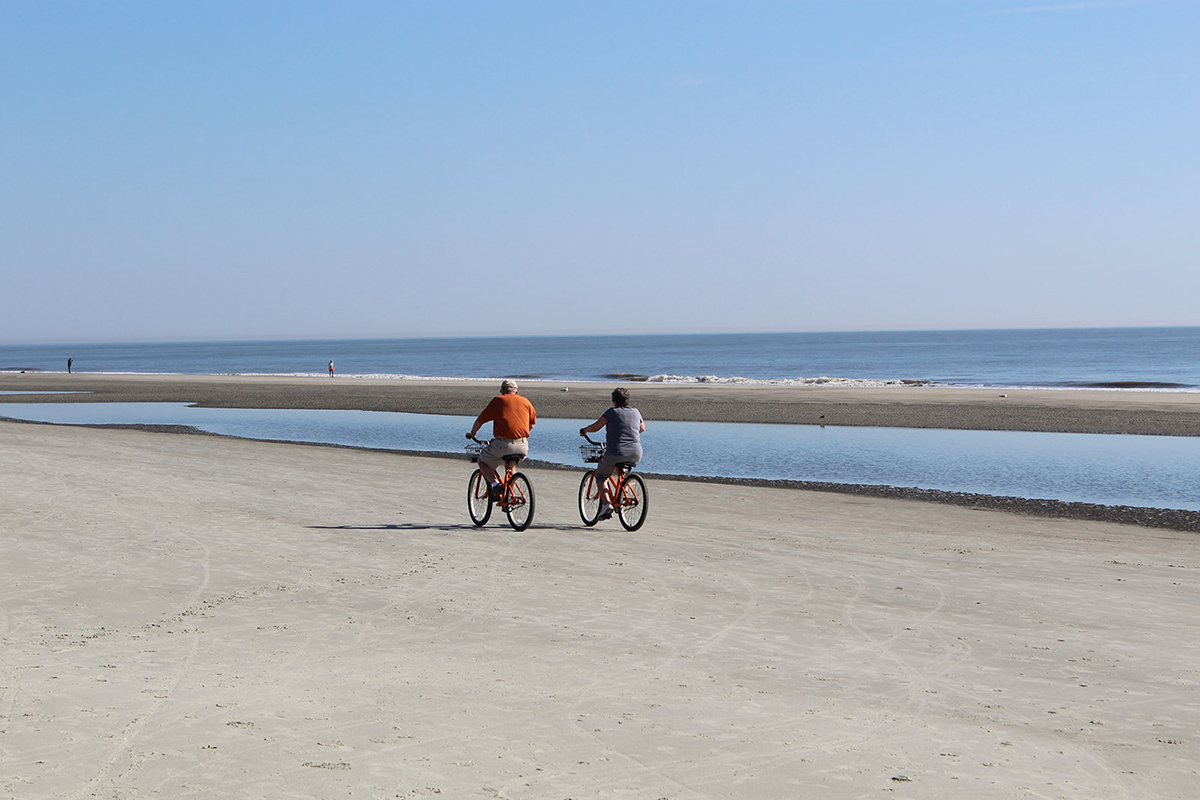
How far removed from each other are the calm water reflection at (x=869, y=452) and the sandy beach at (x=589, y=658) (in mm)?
5436

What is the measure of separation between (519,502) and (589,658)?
6303 mm

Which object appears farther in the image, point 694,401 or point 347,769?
point 694,401

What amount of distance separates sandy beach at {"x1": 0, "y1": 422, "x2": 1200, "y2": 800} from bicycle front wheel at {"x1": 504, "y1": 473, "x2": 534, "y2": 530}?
19.2 inches

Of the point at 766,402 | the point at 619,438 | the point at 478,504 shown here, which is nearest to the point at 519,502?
the point at 478,504

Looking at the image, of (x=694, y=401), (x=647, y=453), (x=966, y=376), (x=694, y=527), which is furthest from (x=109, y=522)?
(x=966, y=376)

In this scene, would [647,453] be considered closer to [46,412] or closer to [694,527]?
[694,527]

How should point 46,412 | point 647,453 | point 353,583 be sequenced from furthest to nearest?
point 46,412 < point 647,453 < point 353,583

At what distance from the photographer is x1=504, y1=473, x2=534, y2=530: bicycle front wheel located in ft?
46.0

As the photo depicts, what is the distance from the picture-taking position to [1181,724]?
6.36 m

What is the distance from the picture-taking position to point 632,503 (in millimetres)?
14203

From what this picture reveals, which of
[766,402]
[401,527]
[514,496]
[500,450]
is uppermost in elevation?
[500,450]

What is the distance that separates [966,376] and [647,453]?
58379mm

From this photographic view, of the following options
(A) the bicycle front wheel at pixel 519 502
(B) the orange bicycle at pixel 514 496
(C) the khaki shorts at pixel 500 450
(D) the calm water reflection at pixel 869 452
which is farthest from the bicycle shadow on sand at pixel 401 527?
(D) the calm water reflection at pixel 869 452

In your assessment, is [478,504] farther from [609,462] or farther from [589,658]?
[589,658]
